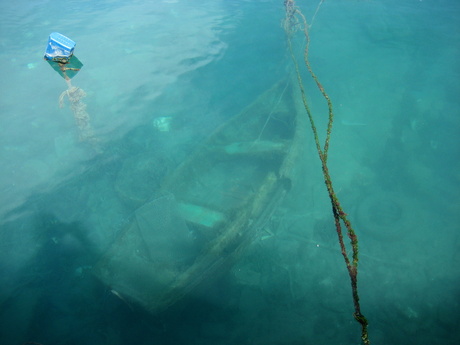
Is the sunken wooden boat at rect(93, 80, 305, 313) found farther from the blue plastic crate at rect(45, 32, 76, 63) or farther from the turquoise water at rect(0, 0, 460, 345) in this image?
the blue plastic crate at rect(45, 32, 76, 63)

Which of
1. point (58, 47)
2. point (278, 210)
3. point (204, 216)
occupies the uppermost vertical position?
point (58, 47)

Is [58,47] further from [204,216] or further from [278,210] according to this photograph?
[278,210]

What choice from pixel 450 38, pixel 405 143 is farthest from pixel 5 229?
pixel 450 38

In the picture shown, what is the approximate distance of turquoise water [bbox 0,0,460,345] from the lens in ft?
14.4

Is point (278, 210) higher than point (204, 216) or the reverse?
the reverse

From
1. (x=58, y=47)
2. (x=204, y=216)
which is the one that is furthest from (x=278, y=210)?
(x=58, y=47)

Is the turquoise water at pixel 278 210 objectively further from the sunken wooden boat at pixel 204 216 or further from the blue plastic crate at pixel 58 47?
the blue plastic crate at pixel 58 47

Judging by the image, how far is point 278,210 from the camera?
600 centimetres

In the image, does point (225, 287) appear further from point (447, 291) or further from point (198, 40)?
point (198, 40)

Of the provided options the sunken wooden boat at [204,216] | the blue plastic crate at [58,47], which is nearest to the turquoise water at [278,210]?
the sunken wooden boat at [204,216]

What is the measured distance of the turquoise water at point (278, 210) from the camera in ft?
14.4

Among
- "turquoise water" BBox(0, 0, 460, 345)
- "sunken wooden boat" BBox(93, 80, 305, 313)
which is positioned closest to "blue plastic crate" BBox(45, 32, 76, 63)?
"turquoise water" BBox(0, 0, 460, 345)

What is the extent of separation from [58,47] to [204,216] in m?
4.42

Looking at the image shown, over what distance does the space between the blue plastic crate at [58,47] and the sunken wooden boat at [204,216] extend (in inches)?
127
